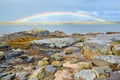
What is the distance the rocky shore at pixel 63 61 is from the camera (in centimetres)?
1612

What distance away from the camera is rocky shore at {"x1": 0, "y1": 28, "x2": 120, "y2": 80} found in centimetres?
1612

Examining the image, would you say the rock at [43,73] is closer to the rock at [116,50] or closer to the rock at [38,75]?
the rock at [38,75]

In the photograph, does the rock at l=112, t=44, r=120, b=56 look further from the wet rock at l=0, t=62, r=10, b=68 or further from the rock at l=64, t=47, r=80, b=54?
the wet rock at l=0, t=62, r=10, b=68

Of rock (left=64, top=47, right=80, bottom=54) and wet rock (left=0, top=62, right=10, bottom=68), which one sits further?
rock (left=64, top=47, right=80, bottom=54)

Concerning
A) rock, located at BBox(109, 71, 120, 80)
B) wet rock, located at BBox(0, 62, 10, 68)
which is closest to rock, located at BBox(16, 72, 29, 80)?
wet rock, located at BBox(0, 62, 10, 68)

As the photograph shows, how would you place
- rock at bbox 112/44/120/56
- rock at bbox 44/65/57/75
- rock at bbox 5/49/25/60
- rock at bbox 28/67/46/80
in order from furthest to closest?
1. rock at bbox 5/49/25/60
2. rock at bbox 112/44/120/56
3. rock at bbox 44/65/57/75
4. rock at bbox 28/67/46/80

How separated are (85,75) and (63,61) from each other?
4683 mm

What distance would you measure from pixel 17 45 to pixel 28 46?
171 cm

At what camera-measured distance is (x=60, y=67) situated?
701 inches

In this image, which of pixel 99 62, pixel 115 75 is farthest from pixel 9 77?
pixel 115 75

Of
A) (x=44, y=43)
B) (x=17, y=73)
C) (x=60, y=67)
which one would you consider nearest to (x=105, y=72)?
(x=60, y=67)

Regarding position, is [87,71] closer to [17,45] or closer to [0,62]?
[0,62]

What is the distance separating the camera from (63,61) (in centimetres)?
1984

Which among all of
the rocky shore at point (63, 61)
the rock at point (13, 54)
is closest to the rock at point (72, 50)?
the rocky shore at point (63, 61)
